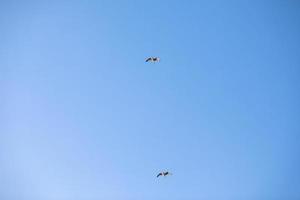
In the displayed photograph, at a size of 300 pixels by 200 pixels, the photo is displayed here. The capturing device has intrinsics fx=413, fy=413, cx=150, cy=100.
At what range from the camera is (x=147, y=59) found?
41.2 metres

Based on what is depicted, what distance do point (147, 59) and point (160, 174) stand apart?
1220 centimetres

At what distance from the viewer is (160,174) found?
143ft

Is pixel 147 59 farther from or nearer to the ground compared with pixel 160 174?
farther from the ground
